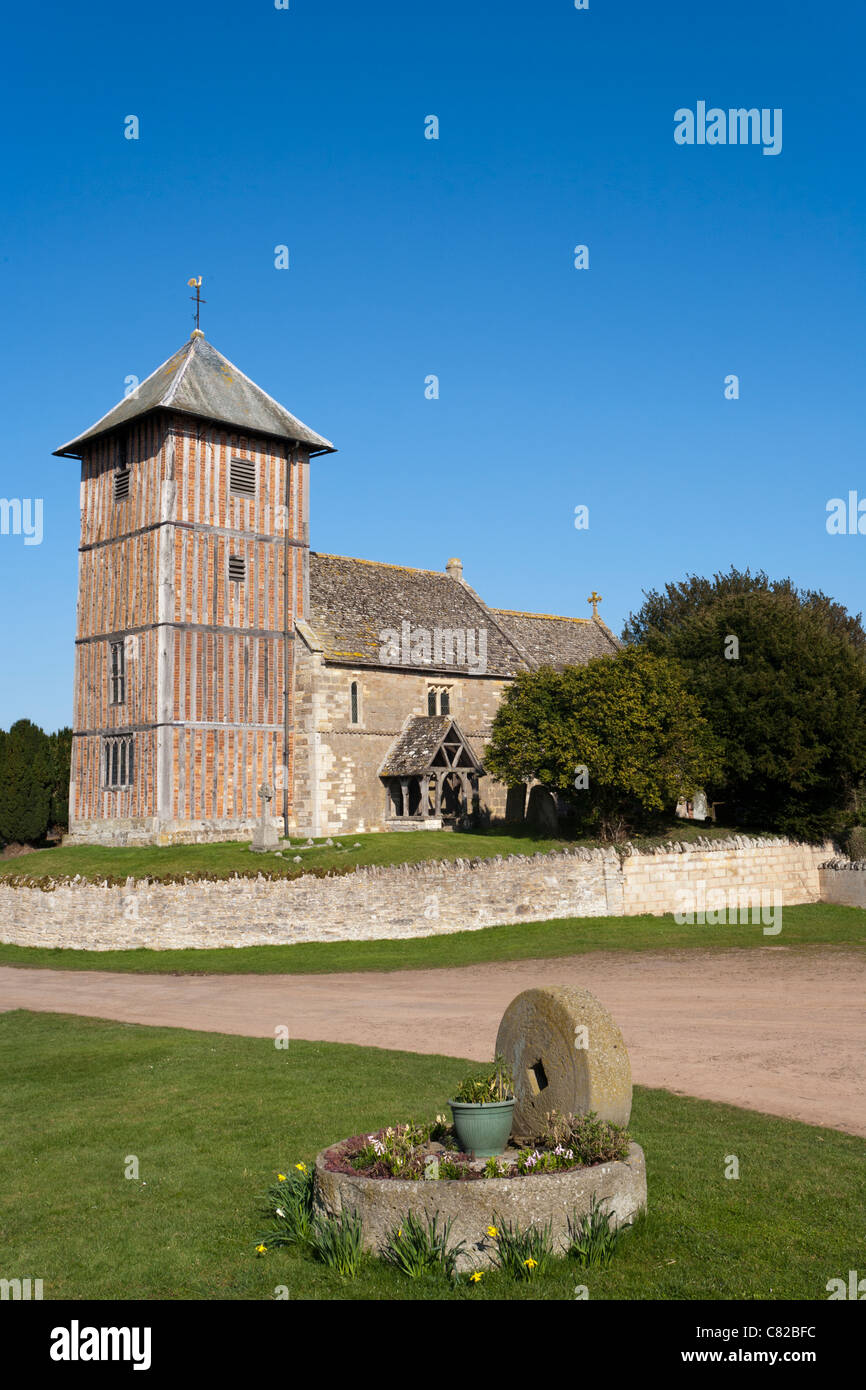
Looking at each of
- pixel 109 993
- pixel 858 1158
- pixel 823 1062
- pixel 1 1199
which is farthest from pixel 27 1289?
pixel 109 993

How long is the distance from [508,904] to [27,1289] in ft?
80.1

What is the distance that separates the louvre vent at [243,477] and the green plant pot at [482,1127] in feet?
114

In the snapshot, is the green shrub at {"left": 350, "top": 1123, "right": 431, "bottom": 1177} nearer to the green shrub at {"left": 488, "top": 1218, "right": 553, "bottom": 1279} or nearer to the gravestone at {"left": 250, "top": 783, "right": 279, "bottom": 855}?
the green shrub at {"left": 488, "top": 1218, "right": 553, "bottom": 1279}

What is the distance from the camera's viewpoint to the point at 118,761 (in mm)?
39906

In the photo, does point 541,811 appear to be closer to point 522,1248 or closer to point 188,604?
point 188,604

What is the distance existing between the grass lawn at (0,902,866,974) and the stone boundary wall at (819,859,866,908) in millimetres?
6232

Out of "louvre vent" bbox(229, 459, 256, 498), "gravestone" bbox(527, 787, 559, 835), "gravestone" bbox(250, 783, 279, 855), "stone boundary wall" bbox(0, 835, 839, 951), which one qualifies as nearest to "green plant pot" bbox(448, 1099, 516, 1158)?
"stone boundary wall" bbox(0, 835, 839, 951)

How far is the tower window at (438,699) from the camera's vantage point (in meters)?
45.6

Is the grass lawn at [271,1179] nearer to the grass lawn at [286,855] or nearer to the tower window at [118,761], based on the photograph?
the grass lawn at [286,855]

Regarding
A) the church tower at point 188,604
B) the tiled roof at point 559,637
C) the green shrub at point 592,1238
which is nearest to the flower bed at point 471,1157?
the green shrub at point 592,1238

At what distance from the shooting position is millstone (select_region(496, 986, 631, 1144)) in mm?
9211

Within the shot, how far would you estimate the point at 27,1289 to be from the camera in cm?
817

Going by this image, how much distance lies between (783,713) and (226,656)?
20.8 metres
